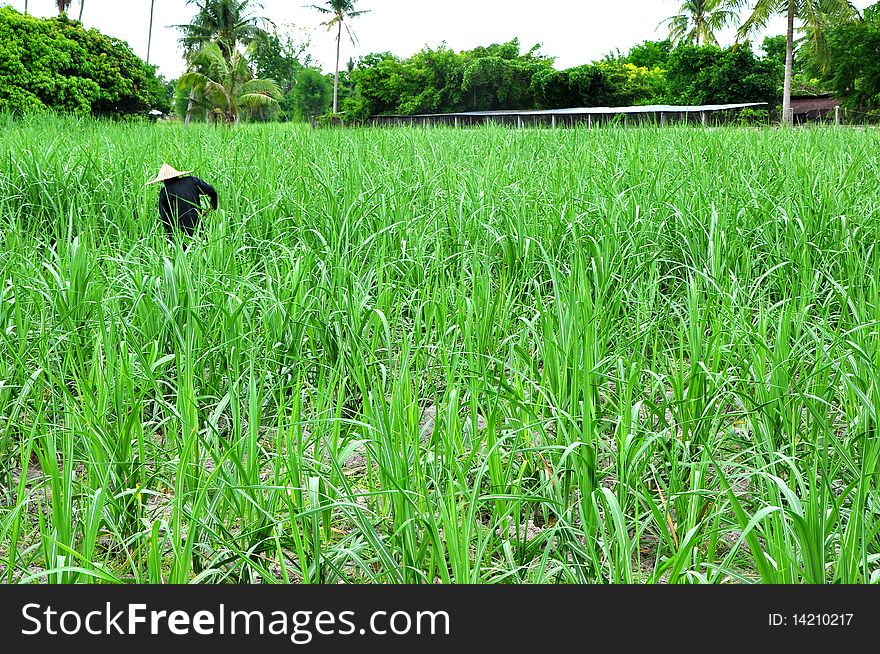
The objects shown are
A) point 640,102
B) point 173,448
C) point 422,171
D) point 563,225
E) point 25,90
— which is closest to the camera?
point 173,448

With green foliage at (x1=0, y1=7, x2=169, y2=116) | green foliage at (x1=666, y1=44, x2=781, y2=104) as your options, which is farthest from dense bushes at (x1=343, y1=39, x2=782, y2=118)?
green foliage at (x1=0, y1=7, x2=169, y2=116)

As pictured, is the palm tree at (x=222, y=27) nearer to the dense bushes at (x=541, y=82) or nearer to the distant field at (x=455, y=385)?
the dense bushes at (x=541, y=82)

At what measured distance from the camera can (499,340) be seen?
117 inches

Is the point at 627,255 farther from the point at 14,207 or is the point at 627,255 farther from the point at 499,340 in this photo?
the point at 14,207

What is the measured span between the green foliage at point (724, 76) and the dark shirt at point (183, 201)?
93.3 feet

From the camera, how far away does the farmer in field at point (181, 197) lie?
15.1 feet

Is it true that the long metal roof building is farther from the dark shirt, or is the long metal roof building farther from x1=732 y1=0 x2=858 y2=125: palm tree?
the dark shirt

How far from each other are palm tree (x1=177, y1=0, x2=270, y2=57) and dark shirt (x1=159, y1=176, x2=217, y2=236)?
113 feet

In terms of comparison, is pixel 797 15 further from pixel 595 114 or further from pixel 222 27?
→ pixel 222 27

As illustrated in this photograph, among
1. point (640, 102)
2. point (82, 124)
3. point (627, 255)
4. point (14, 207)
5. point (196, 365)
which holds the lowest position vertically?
point (196, 365)

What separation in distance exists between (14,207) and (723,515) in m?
5.18

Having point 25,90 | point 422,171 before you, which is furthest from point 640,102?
point 422,171

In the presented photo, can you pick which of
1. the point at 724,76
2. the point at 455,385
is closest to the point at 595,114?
the point at 724,76

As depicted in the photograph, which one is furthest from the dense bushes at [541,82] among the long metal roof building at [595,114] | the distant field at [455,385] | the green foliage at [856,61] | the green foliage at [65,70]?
the distant field at [455,385]
